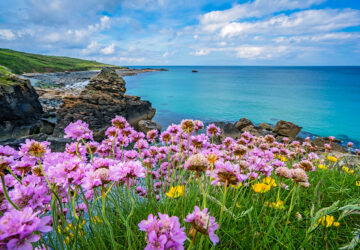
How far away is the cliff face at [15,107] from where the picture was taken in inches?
435

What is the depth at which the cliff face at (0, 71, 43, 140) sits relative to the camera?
1105 cm

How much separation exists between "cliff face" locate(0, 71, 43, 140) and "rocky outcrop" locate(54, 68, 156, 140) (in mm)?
2167

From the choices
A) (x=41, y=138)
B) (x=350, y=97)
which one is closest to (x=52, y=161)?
(x=41, y=138)

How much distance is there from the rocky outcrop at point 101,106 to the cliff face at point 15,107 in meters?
2.17

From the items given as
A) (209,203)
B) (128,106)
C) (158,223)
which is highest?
(158,223)

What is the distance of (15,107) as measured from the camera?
11664 millimetres

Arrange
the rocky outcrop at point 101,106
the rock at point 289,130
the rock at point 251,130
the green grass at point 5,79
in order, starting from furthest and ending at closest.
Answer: the rock at point 289,130, the rock at point 251,130, the rocky outcrop at point 101,106, the green grass at point 5,79

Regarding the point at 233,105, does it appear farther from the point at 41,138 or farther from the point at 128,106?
the point at 41,138

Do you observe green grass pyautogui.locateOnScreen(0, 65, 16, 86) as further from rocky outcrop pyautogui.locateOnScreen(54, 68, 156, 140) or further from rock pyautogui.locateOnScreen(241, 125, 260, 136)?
rock pyautogui.locateOnScreen(241, 125, 260, 136)

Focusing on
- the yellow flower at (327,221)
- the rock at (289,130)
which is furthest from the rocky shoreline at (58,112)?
the rock at (289,130)

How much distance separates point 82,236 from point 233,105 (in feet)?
119

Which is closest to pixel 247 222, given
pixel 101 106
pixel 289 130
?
pixel 101 106

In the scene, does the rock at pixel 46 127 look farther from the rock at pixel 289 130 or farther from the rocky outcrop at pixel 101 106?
the rock at pixel 289 130

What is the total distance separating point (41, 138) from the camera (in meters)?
10.8
